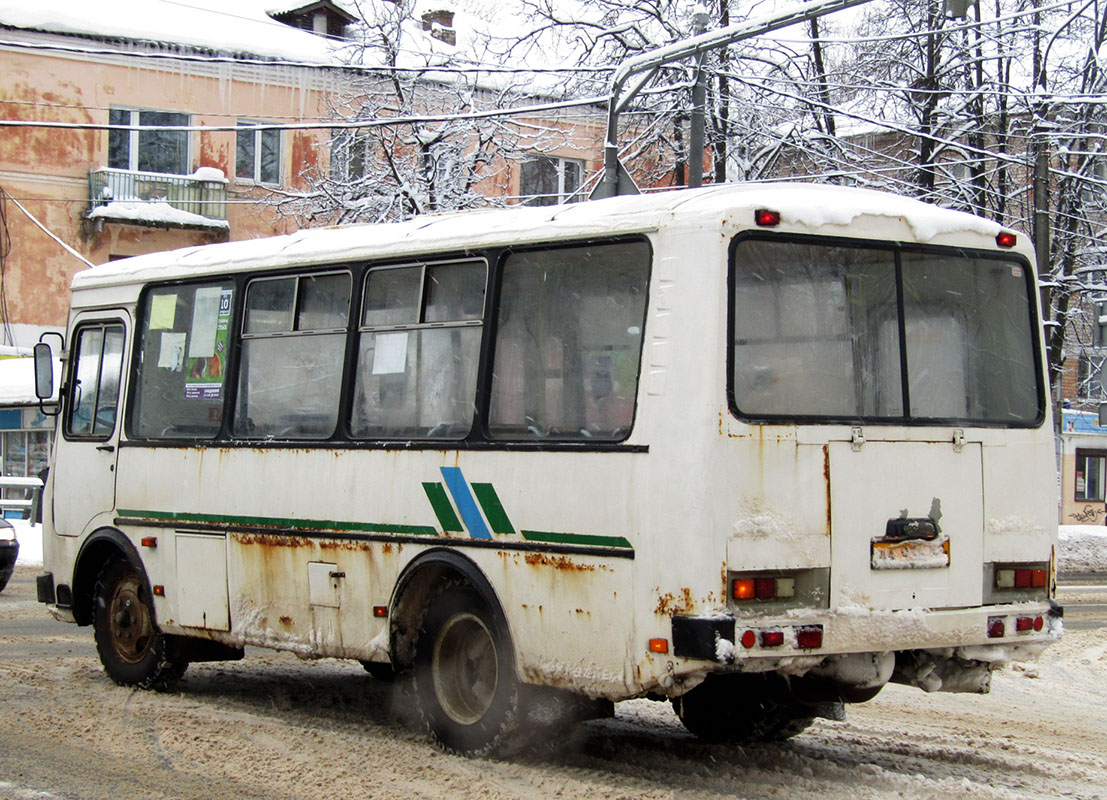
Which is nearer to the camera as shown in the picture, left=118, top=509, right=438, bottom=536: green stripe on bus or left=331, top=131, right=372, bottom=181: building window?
left=118, top=509, right=438, bottom=536: green stripe on bus

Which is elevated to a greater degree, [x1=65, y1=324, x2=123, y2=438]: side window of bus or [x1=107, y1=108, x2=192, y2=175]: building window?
[x1=107, y1=108, x2=192, y2=175]: building window

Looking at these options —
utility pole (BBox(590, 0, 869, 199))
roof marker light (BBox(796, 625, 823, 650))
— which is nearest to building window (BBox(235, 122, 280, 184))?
utility pole (BBox(590, 0, 869, 199))

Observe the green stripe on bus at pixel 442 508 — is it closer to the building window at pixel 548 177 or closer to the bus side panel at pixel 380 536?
the bus side panel at pixel 380 536

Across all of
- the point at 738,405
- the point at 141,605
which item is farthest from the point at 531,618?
the point at 141,605

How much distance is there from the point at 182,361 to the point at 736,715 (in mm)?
4379

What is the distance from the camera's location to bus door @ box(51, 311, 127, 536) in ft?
35.4

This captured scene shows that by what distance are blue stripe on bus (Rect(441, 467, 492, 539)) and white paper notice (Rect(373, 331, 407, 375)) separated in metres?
0.79

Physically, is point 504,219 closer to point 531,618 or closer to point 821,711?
point 531,618

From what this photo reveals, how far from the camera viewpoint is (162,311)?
10578mm

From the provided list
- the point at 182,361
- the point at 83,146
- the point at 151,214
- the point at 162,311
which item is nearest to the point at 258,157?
the point at 151,214

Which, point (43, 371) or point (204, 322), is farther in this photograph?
point (43, 371)

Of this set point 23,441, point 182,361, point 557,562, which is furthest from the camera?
point 23,441

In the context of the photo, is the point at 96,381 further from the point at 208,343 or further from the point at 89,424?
the point at 208,343

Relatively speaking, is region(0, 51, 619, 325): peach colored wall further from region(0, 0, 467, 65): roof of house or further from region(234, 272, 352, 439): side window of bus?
region(234, 272, 352, 439): side window of bus
